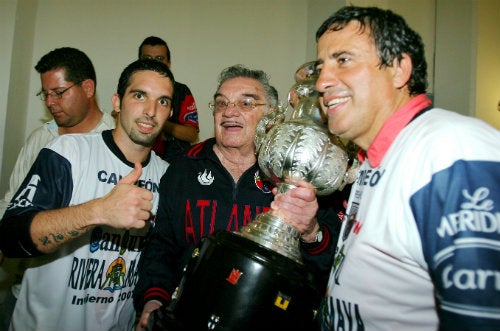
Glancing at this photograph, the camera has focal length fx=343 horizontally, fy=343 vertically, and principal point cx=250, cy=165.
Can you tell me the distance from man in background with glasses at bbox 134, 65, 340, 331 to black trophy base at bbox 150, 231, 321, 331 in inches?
14.0

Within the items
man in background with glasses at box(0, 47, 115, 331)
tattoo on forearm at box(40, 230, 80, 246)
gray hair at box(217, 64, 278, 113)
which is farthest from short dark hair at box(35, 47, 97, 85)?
tattoo on forearm at box(40, 230, 80, 246)

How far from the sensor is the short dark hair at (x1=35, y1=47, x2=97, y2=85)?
2096mm

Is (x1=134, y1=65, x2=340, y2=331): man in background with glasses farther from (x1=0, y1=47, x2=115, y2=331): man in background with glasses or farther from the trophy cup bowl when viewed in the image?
(x1=0, y1=47, x2=115, y2=331): man in background with glasses

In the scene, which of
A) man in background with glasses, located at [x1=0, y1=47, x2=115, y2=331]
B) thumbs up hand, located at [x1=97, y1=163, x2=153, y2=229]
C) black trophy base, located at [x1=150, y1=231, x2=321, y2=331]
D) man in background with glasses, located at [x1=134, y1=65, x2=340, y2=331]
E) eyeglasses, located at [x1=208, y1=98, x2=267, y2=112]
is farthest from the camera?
man in background with glasses, located at [x1=0, y1=47, x2=115, y2=331]

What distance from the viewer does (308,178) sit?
40.1 inches

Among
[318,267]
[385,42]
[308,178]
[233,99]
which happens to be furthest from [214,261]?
[233,99]

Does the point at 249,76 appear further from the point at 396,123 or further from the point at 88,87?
the point at 88,87

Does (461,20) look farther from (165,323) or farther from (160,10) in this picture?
(165,323)

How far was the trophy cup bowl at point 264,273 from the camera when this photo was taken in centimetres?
83

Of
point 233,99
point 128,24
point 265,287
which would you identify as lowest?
point 265,287

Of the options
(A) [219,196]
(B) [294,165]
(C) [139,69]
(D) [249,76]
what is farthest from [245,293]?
(C) [139,69]

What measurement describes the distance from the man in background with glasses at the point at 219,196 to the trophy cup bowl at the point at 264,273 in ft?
0.91

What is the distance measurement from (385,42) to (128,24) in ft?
9.83

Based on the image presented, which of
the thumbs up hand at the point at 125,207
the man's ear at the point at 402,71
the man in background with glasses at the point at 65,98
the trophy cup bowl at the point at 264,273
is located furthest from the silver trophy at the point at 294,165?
the man in background with glasses at the point at 65,98
